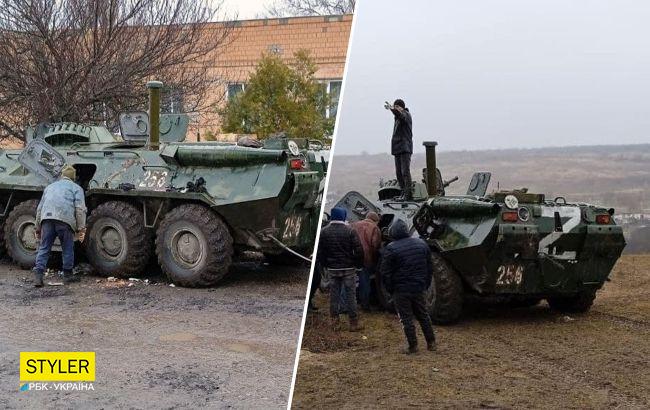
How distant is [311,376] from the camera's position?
4316 mm

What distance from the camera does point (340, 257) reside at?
6.41m

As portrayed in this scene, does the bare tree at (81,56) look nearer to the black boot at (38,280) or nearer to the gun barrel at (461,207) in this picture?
the black boot at (38,280)

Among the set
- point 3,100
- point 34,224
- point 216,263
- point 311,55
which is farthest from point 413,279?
point 311,55

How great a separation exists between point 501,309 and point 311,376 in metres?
3.93

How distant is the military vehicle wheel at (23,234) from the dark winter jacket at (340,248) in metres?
4.45

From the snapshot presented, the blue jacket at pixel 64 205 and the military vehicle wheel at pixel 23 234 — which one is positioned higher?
the blue jacket at pixel 64 205

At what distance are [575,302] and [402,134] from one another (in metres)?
3.15

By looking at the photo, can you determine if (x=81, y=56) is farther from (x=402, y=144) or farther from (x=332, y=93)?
(x=402, y=144)

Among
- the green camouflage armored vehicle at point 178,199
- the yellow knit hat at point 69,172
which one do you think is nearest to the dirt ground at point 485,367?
the green camouflage armored vehicle at point 178,199

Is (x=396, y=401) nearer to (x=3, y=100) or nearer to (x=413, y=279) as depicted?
(x=413, y=279)

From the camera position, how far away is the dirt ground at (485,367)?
4246 mm

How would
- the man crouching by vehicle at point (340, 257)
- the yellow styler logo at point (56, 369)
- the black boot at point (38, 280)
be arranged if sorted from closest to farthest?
the yellow styler logo at point (56, 369) → the man crouching by vehicle at point (340, 257) → the black boot at point (38, 280)

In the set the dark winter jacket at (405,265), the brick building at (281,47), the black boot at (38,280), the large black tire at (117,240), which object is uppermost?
the brick building at (281,47)

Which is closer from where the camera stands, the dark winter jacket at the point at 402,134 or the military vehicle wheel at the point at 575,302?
the dark winter jacket at the point at 402,134
